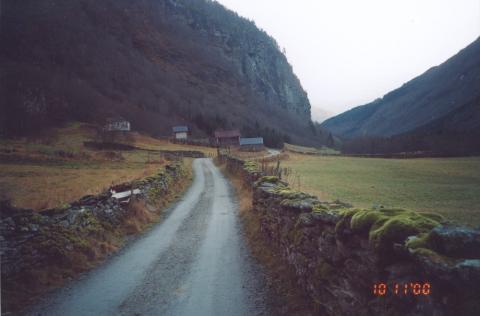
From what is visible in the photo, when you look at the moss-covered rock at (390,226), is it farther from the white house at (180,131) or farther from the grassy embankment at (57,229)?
the white house at (180,131)

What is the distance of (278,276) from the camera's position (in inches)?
344

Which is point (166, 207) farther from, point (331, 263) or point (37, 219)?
point (331, 263)

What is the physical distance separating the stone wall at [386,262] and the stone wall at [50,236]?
25.4 ft

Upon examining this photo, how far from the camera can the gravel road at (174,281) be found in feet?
24.0

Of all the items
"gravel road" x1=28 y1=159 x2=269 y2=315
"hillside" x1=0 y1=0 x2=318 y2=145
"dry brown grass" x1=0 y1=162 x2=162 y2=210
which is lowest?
"gravel road" x1=28 y1=159 x2=269 y2=315

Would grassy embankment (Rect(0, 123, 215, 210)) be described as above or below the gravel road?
above

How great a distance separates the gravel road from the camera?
7316 mm

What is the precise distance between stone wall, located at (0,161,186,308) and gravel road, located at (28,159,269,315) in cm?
105

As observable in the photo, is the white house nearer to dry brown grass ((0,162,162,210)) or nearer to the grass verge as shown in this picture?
dry brown grass ((0,162,162,210))

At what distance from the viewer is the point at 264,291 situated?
8.04 meters
